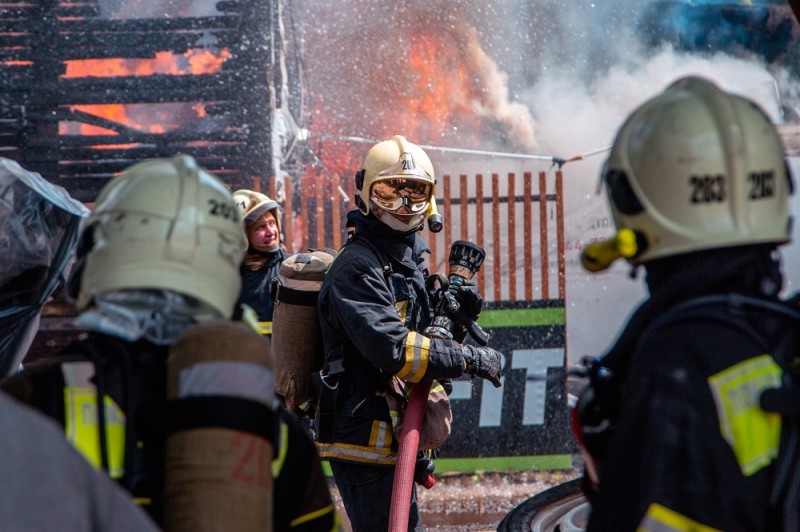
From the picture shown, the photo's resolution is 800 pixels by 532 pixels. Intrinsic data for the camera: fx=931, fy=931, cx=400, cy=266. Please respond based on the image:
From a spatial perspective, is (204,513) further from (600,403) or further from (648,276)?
(648,276)

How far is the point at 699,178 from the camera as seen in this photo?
1534 mm

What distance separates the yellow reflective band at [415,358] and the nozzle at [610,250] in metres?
1.67

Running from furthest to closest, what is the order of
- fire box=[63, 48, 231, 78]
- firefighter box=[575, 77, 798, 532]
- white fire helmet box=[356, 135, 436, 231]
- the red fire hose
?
fire box=[63, 48, 231, 78], white fire helmet box=[356, 135, 436, 231], the red fire hose, firefighter box=[575, 77, 798, 532]

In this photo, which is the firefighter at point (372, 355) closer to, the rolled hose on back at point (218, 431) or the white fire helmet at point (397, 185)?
the white fire helmet at point (397, 185)

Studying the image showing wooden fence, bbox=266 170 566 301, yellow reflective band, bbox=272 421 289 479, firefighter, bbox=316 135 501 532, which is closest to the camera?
yellow reflective band, bbox=272 421 289 479

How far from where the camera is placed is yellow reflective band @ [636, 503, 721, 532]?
135 cm

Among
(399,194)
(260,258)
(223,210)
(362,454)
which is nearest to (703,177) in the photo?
(223,210)

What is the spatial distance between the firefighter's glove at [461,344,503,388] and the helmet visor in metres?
0.60

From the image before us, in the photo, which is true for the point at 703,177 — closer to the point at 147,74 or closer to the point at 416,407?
the point at 416,407

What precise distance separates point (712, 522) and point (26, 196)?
8.62ft

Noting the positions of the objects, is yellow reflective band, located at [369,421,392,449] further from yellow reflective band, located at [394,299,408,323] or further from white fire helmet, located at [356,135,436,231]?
white fire helmet, located at [356,135,436,231]

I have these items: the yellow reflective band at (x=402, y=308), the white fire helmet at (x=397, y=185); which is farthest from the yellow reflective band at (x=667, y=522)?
the white fire helmet at (x=397, y=185)

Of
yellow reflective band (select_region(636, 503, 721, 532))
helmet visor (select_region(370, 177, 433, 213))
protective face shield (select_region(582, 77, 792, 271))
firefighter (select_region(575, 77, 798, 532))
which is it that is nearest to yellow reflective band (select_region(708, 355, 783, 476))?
firefighter (select_region(575, 77, 798, 532))

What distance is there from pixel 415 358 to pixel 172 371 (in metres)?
2.05
